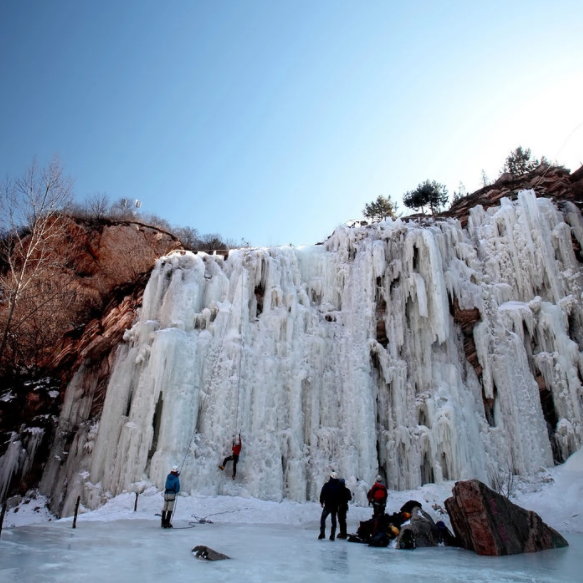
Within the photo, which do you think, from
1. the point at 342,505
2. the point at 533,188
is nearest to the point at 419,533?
the point at 342,505

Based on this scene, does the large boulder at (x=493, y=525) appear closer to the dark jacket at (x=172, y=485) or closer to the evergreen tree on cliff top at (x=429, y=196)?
the dark jacket at (x=172, y=485)

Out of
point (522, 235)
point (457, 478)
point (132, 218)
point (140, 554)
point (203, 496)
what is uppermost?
point (132, 218)

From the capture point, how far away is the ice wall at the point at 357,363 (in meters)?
13.0

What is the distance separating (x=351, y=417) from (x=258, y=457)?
117 inches

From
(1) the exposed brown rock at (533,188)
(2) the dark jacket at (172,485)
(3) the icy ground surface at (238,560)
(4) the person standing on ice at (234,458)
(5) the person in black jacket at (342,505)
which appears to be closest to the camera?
(3) the icy ground surface at (238,560)

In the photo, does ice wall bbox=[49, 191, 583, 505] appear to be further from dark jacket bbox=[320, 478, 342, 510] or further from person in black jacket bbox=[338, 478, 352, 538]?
dark jacket bbox=[320, 478, 342, 510]

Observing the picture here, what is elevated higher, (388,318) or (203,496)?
(388,318)

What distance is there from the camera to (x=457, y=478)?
13.0m

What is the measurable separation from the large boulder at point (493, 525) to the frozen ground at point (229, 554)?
0.85 feet

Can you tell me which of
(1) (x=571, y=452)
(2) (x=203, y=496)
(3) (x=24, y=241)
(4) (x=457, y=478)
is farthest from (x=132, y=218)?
(1) (x=571, y=452)

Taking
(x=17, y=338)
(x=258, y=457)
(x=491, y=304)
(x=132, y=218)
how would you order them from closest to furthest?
(x=258, y=457), (x=491, y=304), (x=17, y=338), (x=132, y=218)

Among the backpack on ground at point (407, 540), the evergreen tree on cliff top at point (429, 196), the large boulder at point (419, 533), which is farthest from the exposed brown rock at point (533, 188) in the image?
the backpack on ground at point (407, 540)

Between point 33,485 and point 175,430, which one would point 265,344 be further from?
point 33,485

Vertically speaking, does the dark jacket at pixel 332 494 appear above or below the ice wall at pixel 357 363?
below
